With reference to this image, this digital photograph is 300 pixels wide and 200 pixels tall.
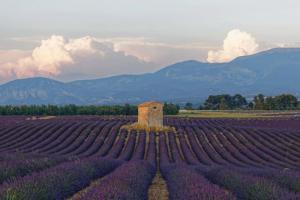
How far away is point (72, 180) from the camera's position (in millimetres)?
13156

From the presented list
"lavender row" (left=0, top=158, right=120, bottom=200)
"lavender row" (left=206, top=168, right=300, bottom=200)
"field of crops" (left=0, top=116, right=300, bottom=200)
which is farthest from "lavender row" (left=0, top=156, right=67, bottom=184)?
"lavender row" (left=206, top=168, right=300, bottom=200)

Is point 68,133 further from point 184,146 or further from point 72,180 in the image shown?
point 72,180

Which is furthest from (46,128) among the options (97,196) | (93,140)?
(97,196)

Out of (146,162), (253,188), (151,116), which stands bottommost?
(146,162)

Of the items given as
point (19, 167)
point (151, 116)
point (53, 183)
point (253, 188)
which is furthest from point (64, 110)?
point (253, 188)

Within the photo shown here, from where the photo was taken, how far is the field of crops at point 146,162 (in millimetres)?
10469

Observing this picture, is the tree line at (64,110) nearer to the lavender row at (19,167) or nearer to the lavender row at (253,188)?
the lavender row at (19,167)

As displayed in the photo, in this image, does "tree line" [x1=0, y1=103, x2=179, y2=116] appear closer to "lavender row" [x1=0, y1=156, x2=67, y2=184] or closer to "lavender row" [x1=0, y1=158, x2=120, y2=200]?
"lavender row" [x1=0, y1=156, x2=67, y2=184]

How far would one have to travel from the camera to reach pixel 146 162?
22.3 m

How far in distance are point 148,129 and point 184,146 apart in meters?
8.92

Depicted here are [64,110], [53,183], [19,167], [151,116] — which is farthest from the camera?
[64,110]

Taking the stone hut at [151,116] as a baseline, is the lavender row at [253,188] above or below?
below

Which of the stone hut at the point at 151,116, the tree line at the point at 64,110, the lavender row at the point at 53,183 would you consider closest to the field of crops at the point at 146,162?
the lavender row at the point at 53,183

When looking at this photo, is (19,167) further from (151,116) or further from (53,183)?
(151,116)
